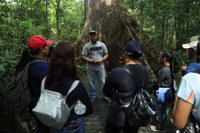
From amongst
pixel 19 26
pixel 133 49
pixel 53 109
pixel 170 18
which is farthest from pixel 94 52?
pixel 170 18

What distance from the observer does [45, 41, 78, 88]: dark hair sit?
3199 millimetres

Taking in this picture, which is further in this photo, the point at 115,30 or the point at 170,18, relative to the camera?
the point at 170,18

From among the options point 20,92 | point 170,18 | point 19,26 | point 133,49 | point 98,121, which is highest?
point 170,18

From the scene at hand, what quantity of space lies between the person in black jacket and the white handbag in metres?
0.77

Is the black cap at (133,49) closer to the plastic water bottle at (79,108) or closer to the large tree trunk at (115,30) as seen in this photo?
the plastic water bottle at (79,108)

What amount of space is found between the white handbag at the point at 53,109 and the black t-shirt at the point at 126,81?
2.50 feet

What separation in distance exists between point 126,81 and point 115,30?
7559 mm

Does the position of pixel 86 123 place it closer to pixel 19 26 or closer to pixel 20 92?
pixel 20 92

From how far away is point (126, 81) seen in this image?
3691mm

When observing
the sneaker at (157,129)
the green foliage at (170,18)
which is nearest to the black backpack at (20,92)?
the sneaker at (157,129)

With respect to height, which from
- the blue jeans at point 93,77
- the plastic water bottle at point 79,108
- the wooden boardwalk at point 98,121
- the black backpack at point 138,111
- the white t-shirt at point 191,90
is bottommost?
the wooden boardwalk at point 98,121

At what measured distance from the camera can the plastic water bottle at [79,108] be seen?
326 centimetres

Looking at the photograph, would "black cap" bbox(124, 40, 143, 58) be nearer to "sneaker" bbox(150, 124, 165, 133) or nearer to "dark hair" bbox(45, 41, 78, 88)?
"dark hair" bbox(45, 41, 78, 88)

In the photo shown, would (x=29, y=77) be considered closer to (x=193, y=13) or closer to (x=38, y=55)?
(x=38, y=55)
